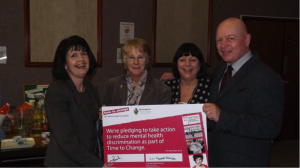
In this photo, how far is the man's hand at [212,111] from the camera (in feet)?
5.66

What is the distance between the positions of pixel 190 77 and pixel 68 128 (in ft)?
3.60

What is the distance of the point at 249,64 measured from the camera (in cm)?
182

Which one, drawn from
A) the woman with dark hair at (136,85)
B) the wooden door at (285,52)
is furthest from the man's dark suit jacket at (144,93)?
the wooden door at (285,52)

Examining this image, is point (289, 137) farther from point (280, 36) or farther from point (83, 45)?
point (83, 45)

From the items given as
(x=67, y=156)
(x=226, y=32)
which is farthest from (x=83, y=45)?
(x=226, y=32)

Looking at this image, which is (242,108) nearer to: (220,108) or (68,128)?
(220,108)

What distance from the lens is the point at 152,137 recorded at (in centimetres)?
194

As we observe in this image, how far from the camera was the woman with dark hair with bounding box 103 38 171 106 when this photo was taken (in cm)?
224

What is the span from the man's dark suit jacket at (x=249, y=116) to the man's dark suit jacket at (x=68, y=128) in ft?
2.74

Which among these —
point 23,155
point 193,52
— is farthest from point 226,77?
point 23,155

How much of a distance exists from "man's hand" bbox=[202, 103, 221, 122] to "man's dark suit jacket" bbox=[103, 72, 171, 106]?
0.48m

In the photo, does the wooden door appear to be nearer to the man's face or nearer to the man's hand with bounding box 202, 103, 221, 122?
the man's face

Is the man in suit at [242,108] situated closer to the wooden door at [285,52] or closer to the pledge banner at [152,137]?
the pledge banner at [152,137]

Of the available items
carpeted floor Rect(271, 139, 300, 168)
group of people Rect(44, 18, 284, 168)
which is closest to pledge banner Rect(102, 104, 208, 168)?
group of people Rect(44, 18, 284, 168)
